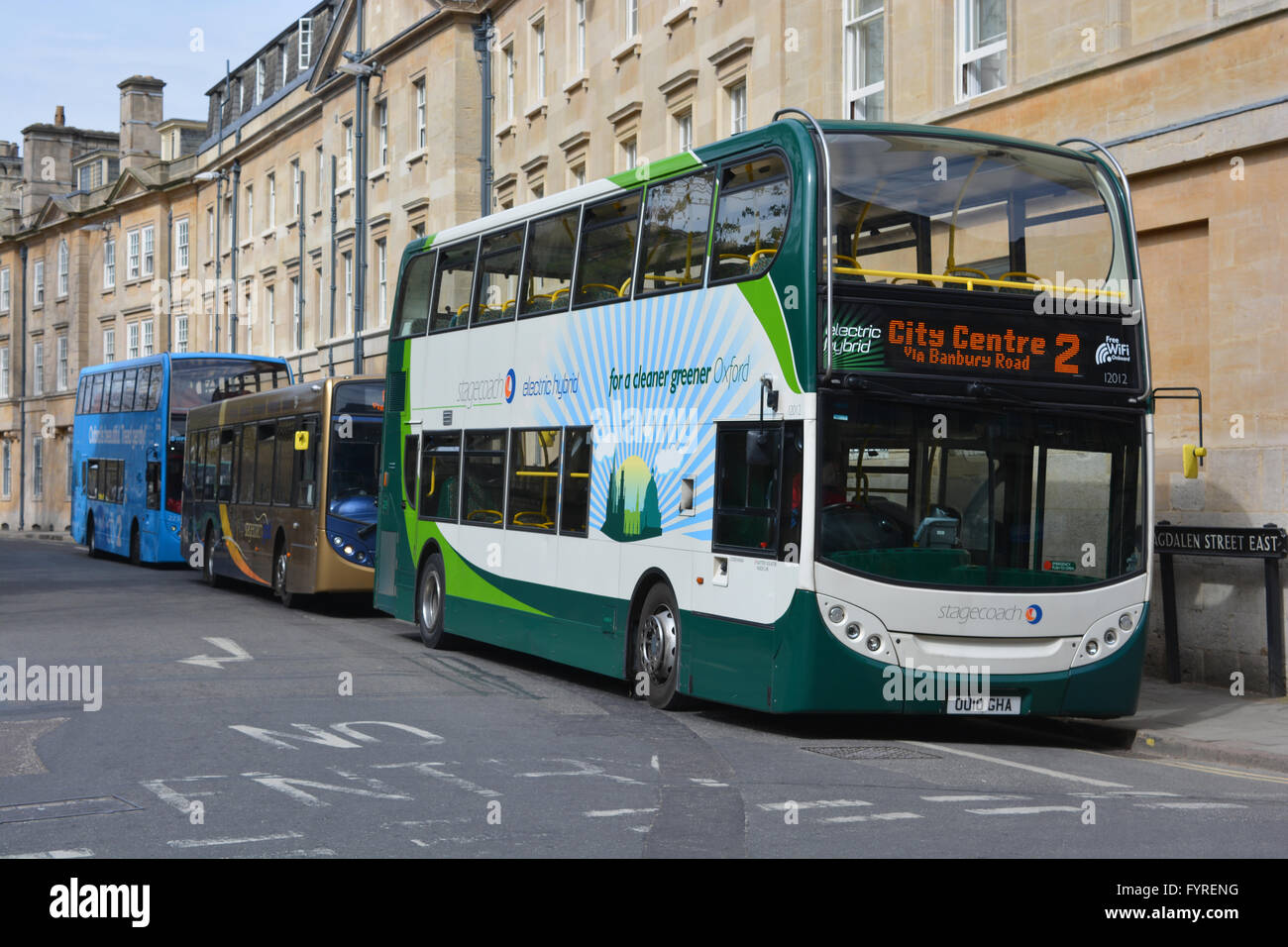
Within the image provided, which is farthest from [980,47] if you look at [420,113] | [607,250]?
[420,113]

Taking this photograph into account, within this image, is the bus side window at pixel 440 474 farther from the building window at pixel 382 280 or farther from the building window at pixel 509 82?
the building window at pixel 382 280

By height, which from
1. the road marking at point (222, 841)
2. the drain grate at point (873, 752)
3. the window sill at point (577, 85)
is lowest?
the drain grate at point (873, 752)

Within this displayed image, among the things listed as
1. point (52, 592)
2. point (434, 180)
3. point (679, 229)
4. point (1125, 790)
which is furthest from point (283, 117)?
point (1125, 790)

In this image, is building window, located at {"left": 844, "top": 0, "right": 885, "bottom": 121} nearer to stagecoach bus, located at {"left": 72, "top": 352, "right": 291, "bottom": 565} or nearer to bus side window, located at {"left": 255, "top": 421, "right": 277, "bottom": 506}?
bus side window, located at {"left": 255, "top": 421, "right": 277, "bottom": 506}

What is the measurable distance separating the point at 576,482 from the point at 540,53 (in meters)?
22.5

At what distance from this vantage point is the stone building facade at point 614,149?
15.4 metres

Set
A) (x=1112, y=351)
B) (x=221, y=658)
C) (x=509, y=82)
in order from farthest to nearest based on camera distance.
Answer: (x=509, y=82) < (x=221, y=658) < (x=1112, y=351)

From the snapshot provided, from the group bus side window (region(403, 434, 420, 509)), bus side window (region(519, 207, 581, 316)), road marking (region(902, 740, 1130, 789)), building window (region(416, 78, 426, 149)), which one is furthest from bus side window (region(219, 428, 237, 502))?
road marking (region(902, 740, 1130, 789))

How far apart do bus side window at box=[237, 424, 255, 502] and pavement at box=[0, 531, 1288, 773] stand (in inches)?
600

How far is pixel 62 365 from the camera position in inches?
2761

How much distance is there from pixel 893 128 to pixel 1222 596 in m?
6.04

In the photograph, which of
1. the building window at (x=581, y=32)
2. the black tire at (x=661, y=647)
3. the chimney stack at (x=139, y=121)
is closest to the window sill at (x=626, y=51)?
the building window at (x=581, y=32)

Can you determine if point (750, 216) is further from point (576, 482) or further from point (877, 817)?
point (877, 817)

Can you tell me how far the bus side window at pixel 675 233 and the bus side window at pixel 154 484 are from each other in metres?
22.8
